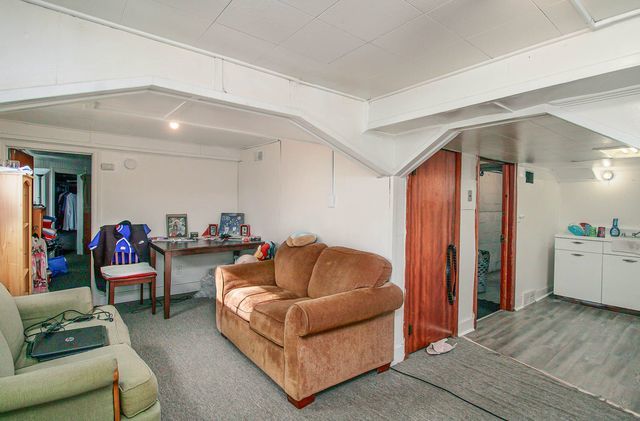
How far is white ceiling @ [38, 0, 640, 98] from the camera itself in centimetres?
134

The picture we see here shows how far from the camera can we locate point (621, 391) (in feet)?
8.25

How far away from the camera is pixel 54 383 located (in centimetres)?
138

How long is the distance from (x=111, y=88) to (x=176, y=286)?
151 inches

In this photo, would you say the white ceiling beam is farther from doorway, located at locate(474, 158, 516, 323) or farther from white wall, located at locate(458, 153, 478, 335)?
doorway, located at locate(474, 158, 516, 323)

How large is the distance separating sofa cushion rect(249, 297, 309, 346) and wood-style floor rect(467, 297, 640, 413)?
7.19 feet

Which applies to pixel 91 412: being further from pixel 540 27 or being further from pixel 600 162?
pixel 600 162

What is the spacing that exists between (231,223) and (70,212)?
5325mm

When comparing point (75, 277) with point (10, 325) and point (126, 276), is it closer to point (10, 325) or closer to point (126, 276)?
point (126, 276)

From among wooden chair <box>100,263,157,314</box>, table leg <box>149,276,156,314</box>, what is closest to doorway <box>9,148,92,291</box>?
wooden chair <box>100,263,157,314</box>

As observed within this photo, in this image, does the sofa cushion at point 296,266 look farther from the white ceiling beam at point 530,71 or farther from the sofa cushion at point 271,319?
the white ceiling beam at point 530,71

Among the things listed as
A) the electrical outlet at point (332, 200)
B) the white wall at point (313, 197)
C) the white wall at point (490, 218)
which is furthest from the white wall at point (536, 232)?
the electrical outlet at point (332, 200)

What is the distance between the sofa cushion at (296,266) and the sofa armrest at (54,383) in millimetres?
1753

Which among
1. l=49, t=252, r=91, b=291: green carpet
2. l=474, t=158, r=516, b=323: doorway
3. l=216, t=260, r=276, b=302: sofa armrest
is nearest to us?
l=216, t=260, r=276, b=302: sofa armrest

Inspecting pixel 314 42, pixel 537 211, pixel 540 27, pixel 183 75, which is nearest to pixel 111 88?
pixel 183 75
